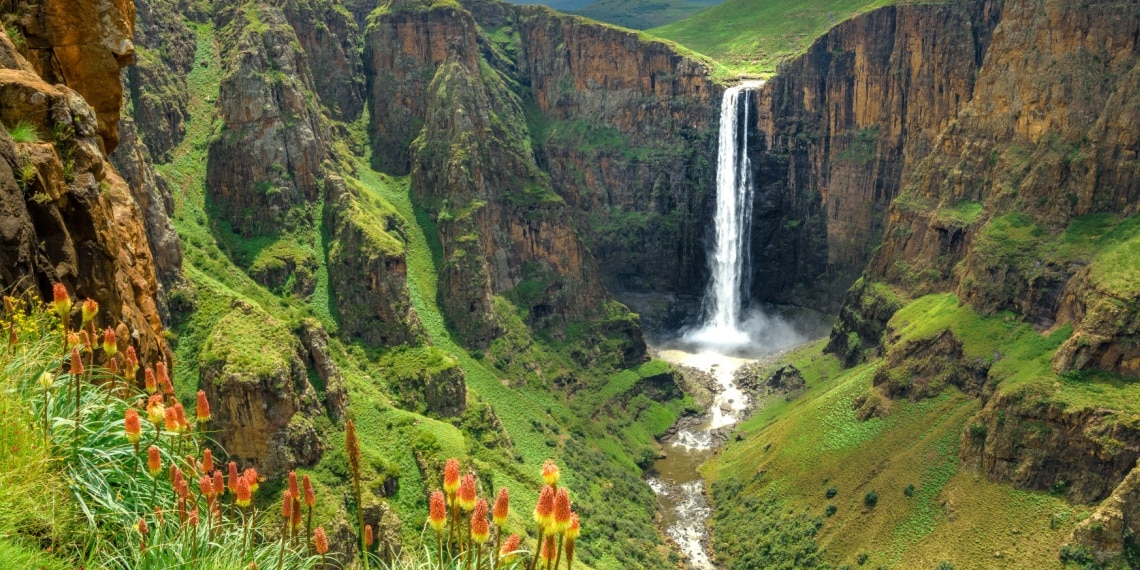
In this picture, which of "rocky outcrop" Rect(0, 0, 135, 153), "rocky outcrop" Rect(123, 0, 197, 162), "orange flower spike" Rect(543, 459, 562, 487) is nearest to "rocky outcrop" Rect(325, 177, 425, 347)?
"rocky outcrop" Rect(123, 0, 197, 162)

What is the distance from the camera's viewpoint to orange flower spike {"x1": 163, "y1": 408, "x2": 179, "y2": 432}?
11.7 metres

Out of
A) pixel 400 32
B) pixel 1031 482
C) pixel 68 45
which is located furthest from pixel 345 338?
pixel 68 45

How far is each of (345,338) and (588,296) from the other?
42.3 m

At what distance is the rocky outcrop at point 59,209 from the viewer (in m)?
15.1

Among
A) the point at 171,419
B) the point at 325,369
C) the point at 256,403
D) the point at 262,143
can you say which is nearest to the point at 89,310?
the point at 171,419

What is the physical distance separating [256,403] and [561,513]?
180 feet

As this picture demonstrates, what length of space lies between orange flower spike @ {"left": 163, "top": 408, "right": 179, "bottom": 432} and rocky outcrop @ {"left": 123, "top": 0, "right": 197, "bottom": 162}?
275ft

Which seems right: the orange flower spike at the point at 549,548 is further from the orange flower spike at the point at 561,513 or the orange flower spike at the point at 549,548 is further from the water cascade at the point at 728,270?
the water cascade at the point at 728,270

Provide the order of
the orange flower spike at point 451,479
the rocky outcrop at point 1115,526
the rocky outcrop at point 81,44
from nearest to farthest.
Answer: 1. the orange flower spike at point 451,479
2. the rocky outcrop at point 81,44
3. the rocky outcrop at point 1115,526

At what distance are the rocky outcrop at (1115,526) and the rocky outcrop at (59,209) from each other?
6210 centimetres

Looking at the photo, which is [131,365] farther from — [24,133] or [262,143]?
[262,143]

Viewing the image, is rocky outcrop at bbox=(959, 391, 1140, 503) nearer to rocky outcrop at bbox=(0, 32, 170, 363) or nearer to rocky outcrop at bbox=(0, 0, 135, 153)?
rocky outcrop at bbox=(0, 32, 170, 363)

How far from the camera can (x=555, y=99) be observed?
15075 cm

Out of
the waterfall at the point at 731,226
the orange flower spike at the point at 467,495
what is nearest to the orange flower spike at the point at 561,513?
the orange flower spike at the point at 467,495
